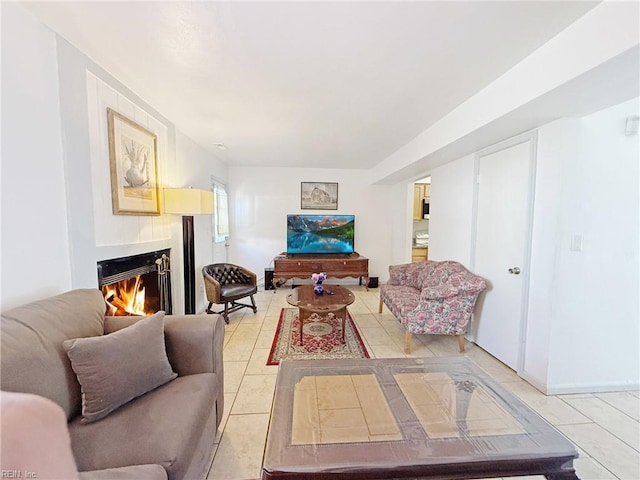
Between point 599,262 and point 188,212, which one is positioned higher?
point 188,212

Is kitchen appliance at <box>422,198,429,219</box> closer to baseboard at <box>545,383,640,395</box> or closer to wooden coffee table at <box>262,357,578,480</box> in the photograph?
baseboard at <box>545,383,640,395</box>

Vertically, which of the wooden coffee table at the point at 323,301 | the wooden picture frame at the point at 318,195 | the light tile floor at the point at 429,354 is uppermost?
the wooden picture frame at the point at 318,195

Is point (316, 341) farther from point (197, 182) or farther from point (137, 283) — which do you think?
point (197, 182)

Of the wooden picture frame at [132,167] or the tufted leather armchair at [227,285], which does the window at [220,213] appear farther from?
the wooden picture frame at [132,167]

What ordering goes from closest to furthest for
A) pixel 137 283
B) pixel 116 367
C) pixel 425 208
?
pixel 116 367, pixel 137 283, pixel 425 208

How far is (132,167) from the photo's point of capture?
88.6 inches

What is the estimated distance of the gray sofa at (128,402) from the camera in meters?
0.98

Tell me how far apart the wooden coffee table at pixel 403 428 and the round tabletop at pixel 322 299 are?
0.98m

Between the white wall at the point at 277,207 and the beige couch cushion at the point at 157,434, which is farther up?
the white wall at the point at 277,207

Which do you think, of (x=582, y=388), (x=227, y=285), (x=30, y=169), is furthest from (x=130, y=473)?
(x=582, y=388)

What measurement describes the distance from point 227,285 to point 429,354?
2574 millimetres

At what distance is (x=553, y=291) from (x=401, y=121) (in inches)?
77.8

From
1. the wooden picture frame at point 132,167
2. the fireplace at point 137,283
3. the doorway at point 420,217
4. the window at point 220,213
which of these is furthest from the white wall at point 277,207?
the wooden picture frame at point 132,167

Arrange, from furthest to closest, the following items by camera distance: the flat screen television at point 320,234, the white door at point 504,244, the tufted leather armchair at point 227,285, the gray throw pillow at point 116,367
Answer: the flat screen television at point 320,234 → the tufted leather armchair at point 227,285 → the white door at point 504,244 → the gray throw pillow at point 116,367
